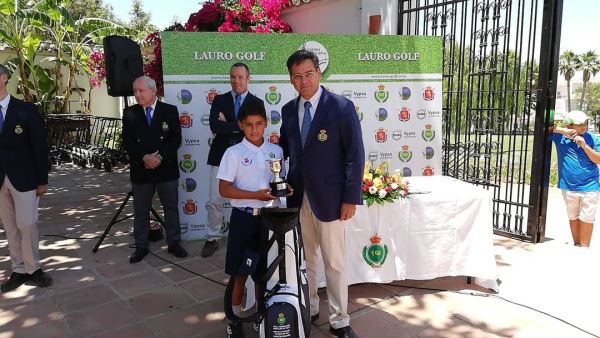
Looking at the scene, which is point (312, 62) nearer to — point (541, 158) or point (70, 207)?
point (541, 158)

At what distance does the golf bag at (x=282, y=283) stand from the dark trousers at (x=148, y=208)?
86.0 inches

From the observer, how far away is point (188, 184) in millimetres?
5258

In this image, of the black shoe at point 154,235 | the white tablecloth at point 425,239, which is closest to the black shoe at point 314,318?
the white tablecloth at point 425,239

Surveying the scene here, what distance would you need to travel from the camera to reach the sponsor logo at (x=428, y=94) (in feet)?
19.2

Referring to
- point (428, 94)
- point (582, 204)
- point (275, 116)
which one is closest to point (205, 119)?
point (275, 116)

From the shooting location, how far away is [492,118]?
5.64 m

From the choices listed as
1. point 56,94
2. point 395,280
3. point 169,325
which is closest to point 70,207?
point 169,325

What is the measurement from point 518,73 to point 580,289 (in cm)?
262

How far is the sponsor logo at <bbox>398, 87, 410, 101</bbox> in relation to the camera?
18.9ft

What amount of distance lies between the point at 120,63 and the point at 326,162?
331cm

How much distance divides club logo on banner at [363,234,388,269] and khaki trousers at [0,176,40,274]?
117 inches

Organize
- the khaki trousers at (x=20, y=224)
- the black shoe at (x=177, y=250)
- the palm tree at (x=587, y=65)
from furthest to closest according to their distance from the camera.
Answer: the palm tree at (x=587, y=65) → the black shoe at (x=177, y=250) → the khaki trousers at (x=20, y=224)

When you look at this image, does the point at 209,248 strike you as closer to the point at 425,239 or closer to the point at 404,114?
the point at 425,239

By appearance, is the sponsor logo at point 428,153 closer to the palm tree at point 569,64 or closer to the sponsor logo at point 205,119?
the sponsor logo at point 205,119
